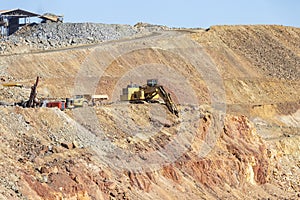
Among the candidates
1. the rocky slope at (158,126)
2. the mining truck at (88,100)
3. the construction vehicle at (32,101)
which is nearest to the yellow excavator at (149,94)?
the rocky slope at (158,126)

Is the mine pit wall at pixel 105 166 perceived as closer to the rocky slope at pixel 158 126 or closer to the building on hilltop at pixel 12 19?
the rocky slope at pixel 158 126

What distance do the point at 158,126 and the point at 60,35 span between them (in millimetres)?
29281

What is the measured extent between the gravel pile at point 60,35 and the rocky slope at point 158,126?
34 cm

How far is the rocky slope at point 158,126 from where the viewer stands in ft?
82.0

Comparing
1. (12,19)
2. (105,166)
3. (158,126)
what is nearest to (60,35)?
(12,19)

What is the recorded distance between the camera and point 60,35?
207ft

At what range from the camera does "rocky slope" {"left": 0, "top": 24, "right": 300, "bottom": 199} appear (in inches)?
984

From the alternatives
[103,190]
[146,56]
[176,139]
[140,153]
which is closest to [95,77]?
[146,56]

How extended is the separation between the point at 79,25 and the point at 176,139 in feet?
113

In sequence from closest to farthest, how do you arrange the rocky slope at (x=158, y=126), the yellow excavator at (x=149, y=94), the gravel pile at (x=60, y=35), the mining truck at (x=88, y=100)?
the rocky slope at (x=158, y=126), the mining truck at (x=88, y=100), the yellow excavator at (x=149, y=94), the gravel pile at (x=60, y=35)

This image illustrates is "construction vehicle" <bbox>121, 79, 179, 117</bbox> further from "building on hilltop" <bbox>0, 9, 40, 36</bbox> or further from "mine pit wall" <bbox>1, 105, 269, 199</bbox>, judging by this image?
"building on hilltop" <bbox>0, 9, 40, 36</bbox>

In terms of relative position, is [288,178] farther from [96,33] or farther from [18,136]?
[96,33]

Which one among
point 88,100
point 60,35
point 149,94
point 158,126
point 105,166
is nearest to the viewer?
point 105,166

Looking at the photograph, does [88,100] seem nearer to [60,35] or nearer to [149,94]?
[149,94]
